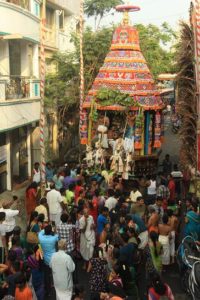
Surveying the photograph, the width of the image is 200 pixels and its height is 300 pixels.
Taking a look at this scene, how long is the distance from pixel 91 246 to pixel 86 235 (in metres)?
0.27

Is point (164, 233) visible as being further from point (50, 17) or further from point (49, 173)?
point (50, 17)

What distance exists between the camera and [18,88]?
17.5 meters

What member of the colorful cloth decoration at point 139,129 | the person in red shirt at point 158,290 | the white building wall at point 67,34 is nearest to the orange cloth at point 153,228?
the person in red shirt at point 158,290

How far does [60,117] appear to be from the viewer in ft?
75.0

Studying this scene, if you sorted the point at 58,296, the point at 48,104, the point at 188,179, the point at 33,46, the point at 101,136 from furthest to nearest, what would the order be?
the point at 48,104 → the point at 33,46 → the point at 101,136 → the point at 188,179 → the point at 58,296

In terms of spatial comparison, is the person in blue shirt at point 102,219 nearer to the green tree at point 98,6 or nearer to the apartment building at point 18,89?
the apartment building at point 18,89

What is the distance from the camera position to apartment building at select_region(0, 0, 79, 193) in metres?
15.9

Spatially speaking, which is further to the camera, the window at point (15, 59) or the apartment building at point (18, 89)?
the window at point (15, 59)

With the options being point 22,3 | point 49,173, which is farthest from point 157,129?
point 22,3

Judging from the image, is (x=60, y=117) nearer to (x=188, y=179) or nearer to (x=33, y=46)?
(x=33, y=46)

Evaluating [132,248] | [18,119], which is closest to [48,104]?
[18,119]

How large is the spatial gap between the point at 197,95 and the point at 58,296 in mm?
6092

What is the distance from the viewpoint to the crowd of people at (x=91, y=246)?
293 inches

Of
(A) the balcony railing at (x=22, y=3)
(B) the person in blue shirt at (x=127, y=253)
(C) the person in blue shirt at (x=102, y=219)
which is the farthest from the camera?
(A) the balcony railing at (x=22, y=3)
